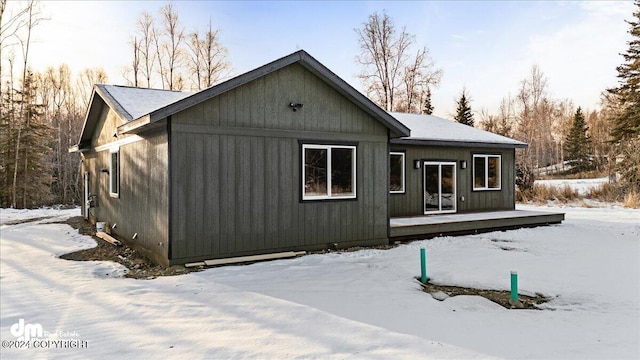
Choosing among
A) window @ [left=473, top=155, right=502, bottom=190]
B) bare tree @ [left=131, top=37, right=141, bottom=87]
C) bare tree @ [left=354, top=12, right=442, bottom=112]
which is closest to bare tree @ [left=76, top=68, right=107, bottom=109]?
bare tree @ [left=131, top=37, right=141, bottom=87]

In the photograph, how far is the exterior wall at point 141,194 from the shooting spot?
658 centimetres

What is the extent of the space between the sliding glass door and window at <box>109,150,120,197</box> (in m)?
8.08

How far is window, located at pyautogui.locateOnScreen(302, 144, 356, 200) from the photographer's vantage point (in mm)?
7605

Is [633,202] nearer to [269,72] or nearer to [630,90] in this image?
[630,90]

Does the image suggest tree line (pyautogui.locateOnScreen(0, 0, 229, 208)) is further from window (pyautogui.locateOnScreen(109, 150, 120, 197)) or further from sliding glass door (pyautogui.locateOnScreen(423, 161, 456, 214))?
sliding glass door (pyautogui.locateOnScreen(423, 161, 456, 214))

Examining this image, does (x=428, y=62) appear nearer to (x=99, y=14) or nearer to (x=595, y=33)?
(x=595, y=33)

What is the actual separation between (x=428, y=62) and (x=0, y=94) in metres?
24.9

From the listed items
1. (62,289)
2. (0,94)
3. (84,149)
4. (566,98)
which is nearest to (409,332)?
(62,289)

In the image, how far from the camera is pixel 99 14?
1361cm

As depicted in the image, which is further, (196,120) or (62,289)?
(196,120)

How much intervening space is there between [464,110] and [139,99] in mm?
25872

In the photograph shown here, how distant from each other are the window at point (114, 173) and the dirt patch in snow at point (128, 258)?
124cm

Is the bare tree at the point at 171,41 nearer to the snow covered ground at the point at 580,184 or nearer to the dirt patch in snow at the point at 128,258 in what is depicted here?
the dirt patch in snow at the point at 128,258

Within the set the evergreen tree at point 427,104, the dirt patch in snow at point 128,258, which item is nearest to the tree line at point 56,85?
the dirt patch in snow at point 128,258
